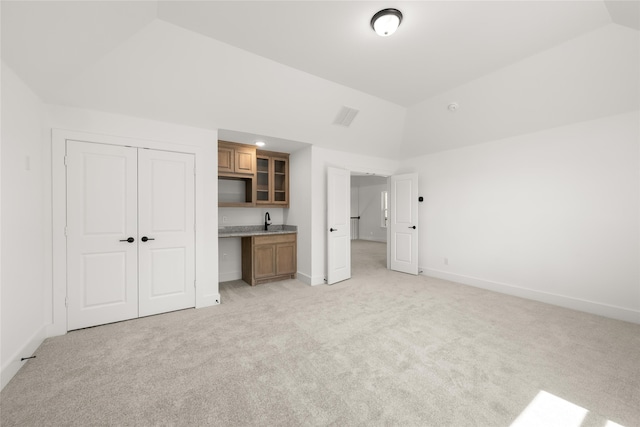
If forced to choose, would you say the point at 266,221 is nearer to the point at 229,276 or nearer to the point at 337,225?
the point at 229,276

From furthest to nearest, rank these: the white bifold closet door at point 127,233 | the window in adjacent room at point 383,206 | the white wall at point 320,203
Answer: the window in adjacent room at point 383,206 → the white wall at point 320,203 → the white bifold closet door at point 127,233

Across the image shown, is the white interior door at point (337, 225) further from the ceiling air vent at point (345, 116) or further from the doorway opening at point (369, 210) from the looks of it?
the doorway opening at point (369, 210)

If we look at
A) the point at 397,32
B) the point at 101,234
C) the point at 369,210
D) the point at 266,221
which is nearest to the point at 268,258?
the point at 266,221

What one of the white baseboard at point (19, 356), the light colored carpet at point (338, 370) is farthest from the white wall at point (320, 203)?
the white baseboard at point (19, 356)

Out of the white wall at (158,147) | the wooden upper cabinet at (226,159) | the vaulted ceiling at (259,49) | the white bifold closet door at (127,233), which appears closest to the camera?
the vaulted ceiling at (259,49)

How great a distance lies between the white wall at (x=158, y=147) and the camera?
8.91 feet

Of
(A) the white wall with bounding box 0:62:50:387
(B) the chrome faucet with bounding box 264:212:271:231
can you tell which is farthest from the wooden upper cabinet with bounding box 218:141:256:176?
(A) the white wall with bounding box 0:62:50:387

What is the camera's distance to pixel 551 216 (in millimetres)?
3697

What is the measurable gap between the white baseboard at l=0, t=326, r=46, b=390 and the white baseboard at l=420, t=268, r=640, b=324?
577 centimetres

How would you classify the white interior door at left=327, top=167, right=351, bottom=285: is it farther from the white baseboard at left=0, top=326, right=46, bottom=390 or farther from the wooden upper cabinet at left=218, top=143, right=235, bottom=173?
the white baseboard at left=0, top=326, right=46, bottom=390

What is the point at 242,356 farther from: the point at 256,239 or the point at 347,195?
the point at 347,195

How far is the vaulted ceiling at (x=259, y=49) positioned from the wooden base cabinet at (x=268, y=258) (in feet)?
6.47

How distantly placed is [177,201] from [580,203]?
5.53m

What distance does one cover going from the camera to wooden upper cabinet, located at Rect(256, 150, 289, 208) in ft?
16.1
